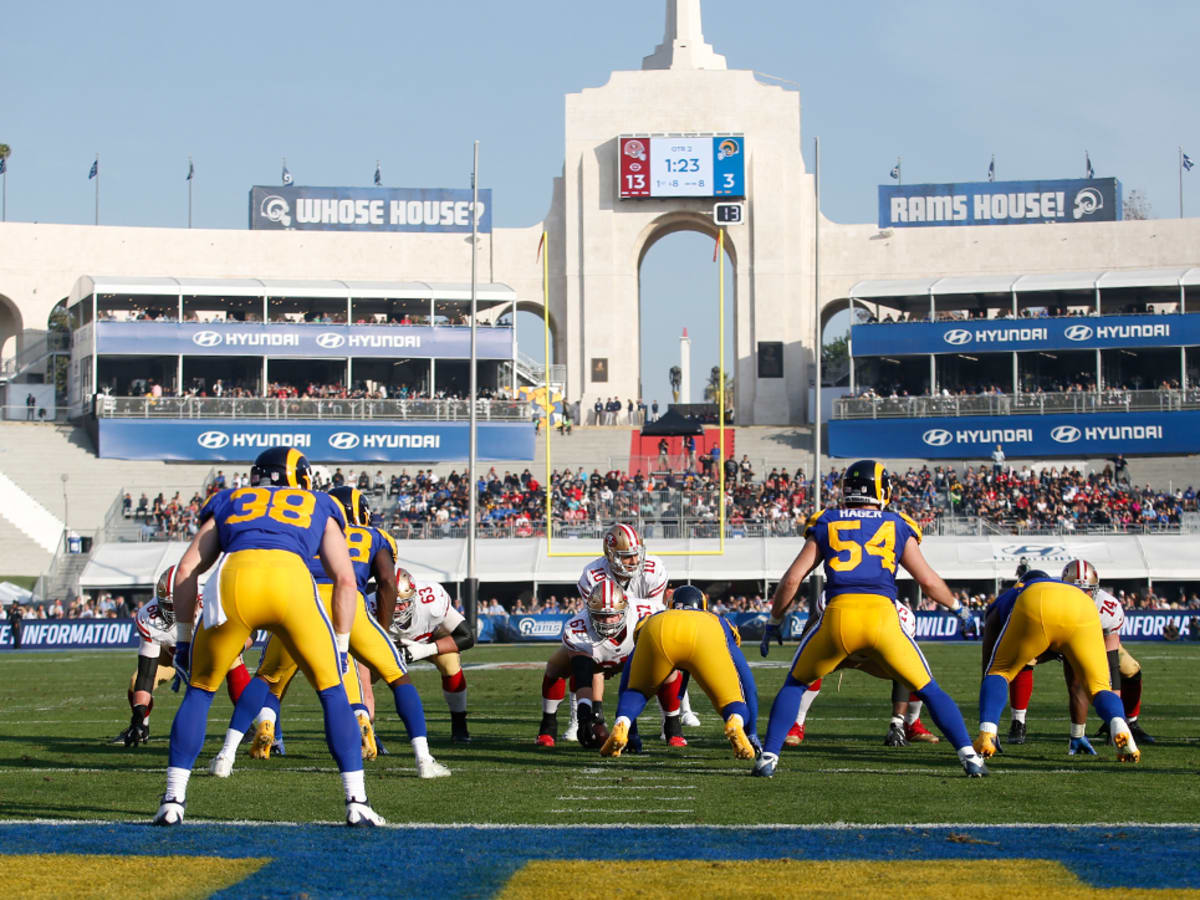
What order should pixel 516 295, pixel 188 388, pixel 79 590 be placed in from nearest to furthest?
pixel 79 590
pixel 188 388
pixel 516 295

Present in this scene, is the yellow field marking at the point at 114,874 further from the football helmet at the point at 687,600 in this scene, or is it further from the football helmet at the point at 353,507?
the football helmet at the point at 687,600

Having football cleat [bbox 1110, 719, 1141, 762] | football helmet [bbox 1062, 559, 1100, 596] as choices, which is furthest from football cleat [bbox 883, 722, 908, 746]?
football cleat [bbox 1110, 719, 1141, 762]

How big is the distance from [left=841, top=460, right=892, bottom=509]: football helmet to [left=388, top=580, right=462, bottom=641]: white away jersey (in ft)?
12.8

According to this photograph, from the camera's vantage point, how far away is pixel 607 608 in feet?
39.8

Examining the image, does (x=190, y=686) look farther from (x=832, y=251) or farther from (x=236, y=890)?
(x=832, y=251)

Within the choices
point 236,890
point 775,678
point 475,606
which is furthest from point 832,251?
point 236,890

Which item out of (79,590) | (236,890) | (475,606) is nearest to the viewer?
(236,890)

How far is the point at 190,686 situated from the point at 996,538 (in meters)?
35.9

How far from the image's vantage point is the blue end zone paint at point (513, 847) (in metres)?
6.31

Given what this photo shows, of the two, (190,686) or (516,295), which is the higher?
(516,295)

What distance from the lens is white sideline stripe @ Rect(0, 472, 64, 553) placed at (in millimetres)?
46219

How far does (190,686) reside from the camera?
8.02 metres

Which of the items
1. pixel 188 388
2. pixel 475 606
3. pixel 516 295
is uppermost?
pixel 516 295

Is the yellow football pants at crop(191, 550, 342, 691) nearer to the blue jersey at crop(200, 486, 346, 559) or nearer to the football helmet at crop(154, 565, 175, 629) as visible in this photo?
the blue jersey at crop(200, 486, 346, 559)
